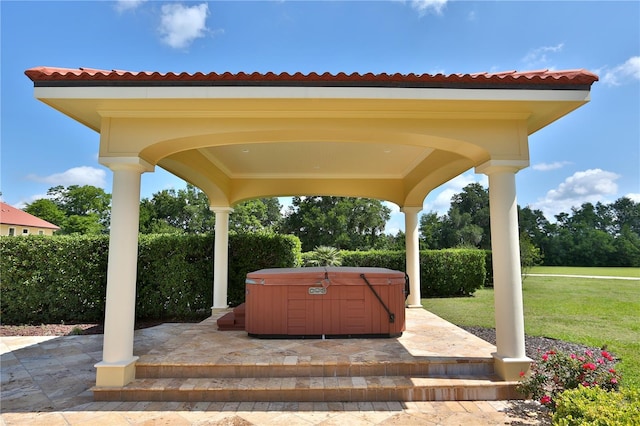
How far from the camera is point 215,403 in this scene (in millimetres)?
3883

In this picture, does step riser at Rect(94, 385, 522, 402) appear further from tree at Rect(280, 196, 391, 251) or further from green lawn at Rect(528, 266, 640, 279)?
tree at Rect(280, 196, 391, 251)

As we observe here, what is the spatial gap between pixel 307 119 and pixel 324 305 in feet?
10.0

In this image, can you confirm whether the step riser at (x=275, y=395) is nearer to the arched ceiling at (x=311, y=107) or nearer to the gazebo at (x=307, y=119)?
the gazebo at (x=307, y=119)

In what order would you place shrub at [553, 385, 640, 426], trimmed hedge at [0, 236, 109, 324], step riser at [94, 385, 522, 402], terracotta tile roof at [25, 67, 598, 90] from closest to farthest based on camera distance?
shrub at [553, 385, 640, 426]
terracotta tile roof at [25, 67, 598, 90]
step riser at [94, 385, 522, 402]
trimmed hedge at [0, 236, 109, 324]

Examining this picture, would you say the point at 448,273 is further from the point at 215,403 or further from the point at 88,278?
the point at 88,278

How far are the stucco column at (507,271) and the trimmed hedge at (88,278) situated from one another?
7154 millimetres

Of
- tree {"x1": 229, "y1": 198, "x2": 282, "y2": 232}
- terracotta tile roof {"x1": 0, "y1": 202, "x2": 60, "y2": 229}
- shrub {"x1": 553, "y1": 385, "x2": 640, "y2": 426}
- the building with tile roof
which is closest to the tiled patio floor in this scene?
shrub {"x1": 553, "y1": 385, "x2": 640, "y2": 426}

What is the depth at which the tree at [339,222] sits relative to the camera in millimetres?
31234

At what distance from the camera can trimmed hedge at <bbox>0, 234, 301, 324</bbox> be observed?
27.4ft

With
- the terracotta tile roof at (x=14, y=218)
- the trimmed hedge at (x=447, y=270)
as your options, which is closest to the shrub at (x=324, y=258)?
the trimmed hedge at (x=447, y=270)

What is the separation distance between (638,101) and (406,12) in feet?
23.1

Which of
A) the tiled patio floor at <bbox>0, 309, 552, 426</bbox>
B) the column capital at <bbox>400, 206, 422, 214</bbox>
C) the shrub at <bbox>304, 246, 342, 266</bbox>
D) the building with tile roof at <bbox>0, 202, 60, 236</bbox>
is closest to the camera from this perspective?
the tiled patio floor at <bbox>0, 309, 552, 426</bbox>

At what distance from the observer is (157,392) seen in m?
3.94

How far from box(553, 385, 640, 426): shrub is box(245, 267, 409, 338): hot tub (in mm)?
2945
